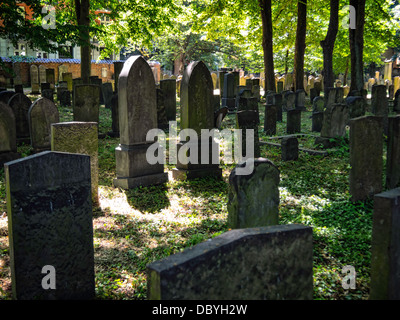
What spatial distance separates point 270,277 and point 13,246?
2074 mm

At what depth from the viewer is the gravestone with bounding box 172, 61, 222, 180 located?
7965 mm

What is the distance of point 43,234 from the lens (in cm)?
344

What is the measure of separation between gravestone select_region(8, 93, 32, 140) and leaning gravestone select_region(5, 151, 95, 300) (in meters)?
7.96

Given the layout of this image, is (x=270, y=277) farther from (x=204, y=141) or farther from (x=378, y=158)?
(x=204, y=141)

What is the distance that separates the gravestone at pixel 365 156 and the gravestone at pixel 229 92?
11870 mm

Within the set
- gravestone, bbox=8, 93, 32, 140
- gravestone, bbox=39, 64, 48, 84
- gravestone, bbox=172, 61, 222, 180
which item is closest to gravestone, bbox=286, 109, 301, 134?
gravestone, bbox=172, 61, 222, 180

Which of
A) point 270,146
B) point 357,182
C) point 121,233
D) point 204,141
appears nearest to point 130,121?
point 204,141

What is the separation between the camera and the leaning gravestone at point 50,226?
3.31 m

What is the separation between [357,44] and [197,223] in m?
13.9

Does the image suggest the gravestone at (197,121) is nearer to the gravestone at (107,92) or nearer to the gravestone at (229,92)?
the gravestone at (229,92)

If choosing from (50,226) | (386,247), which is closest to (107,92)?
(50,226)

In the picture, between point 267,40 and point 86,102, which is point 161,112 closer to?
point 86,102

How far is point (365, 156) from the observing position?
20.8ft

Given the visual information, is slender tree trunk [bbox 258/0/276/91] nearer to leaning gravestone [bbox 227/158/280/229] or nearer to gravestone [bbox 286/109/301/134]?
gravestone [bbox 286/109/301/134]
